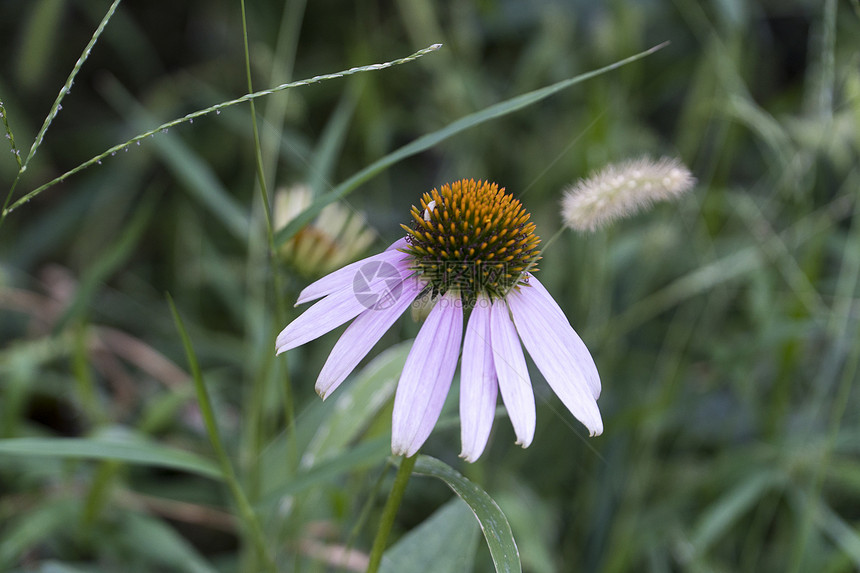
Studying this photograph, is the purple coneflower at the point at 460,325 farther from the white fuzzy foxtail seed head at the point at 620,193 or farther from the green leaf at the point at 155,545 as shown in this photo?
the green leaf at the point at 155,545

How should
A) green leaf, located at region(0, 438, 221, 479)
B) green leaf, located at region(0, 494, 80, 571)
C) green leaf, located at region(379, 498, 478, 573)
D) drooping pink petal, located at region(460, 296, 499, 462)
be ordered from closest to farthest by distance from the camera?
drooping pink petal, located at region(460, 296, 499, 462) < green leaf, located at region(0, 438, 221, 479) < green leaf, located at region(379, 498, 478, 573) < green leaf, located at region(0, 494, 80, 571)

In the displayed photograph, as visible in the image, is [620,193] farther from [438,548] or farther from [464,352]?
[438,548]

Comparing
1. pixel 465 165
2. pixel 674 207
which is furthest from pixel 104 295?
pixel 674 207

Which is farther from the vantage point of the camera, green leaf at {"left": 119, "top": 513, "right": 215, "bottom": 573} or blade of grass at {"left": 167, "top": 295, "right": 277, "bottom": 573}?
green leaf at {"left": 119, "top": 513, "right": 215, "bottom": 573}

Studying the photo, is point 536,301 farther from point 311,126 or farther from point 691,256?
point 311,126

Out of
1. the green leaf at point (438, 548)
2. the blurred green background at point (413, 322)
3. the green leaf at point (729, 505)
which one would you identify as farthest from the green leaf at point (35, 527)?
the green leaf at point (729, 505)

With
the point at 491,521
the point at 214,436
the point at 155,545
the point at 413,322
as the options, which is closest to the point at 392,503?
the point at 491,521

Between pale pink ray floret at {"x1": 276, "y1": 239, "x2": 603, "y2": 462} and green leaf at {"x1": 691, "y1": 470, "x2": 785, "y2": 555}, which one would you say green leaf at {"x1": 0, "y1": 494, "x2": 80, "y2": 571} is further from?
green leaf at {"x1": 691, "y1": 470, "x2": 785, "y2": 555}

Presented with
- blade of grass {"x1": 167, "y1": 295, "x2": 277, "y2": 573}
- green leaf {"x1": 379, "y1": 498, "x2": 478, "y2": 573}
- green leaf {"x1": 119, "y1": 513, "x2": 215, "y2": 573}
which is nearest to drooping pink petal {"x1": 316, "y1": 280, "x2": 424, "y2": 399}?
blade of grass {"x1": 167, "y1": 295, "x2": 277, "y2": 573}
